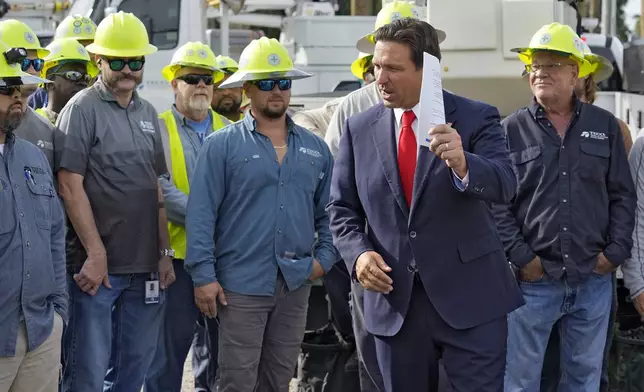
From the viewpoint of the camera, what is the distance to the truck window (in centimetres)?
1245

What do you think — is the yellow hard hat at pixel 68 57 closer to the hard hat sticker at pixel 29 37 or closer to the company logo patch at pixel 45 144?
the hard hat sticker at pixel 29 37

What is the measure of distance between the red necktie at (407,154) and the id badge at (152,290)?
2.00 metres

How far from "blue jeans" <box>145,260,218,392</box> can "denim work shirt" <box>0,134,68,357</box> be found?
4.69ft

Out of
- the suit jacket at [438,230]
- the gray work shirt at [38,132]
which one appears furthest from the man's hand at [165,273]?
the suit jacket at [438,230]

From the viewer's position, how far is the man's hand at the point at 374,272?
14.3ft

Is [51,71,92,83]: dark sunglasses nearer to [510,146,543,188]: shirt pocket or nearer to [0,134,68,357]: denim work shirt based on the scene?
[0,134,68,357]: denim work shirt

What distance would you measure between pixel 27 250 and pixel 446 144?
1799 millimetres

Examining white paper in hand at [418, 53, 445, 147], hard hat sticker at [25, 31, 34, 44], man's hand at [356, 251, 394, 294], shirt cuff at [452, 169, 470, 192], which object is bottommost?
man's hand at [356, 251, 394, 294]

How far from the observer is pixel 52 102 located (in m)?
6.50

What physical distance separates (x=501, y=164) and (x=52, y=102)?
317 cm

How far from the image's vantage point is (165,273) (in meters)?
5.99

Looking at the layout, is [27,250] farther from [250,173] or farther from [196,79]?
[196,79]

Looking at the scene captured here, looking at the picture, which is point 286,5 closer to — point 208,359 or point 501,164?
point 208,359

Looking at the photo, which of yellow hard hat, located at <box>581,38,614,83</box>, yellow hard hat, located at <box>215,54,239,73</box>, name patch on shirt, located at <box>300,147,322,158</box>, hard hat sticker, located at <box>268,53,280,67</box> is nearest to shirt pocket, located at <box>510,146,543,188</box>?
yellow hard hat, located at <box>581,38,614,83</box>
